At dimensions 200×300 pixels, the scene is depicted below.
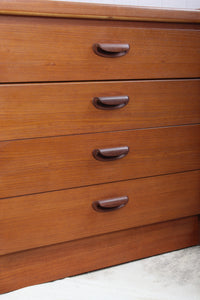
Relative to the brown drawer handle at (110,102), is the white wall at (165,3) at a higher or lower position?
higher

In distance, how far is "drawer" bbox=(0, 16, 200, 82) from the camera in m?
0.87

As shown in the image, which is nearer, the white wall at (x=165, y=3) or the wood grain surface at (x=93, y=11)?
Answer: the wood grain surface at (x=93, y=11)

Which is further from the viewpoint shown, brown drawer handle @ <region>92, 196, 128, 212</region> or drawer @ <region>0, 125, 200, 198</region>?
brown drawer handle @ <region>92, 196, 128, 212</region>

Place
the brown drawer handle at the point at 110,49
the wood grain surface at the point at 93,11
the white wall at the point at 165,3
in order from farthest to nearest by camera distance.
Result: the white wall at the point at 165,3, the brown drawer handle at the point at 110,49, the wood grain surface at the point at 93,11

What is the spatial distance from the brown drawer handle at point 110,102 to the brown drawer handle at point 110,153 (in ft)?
0.40

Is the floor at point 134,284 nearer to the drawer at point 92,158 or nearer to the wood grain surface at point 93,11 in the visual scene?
the drawer at point 92,158

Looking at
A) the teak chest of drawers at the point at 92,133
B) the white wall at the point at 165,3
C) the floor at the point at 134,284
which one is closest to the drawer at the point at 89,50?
the teak chest of drawers at the point at 92,133

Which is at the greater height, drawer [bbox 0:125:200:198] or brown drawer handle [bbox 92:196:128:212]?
drawer [bbox 0:125:200:198]

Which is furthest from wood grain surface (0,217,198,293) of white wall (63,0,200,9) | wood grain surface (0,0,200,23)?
white wall (63,0,200,9)

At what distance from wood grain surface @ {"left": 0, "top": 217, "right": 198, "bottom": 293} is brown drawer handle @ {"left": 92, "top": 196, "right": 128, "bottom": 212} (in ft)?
0.31

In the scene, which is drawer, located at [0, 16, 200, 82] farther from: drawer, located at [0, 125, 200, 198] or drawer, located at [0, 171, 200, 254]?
drawer, located at [0, 171, 200, 254]

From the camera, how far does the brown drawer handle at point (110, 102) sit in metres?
0.98

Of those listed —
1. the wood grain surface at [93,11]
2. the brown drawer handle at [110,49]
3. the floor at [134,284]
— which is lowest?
the floor at [134,284]

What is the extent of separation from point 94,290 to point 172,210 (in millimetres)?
359
